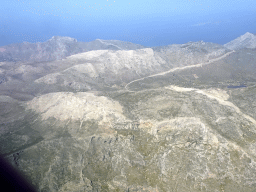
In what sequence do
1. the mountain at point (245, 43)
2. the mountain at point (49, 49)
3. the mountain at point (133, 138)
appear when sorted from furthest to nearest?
1. the mountain at point (49, 49)
2. the mountain at point (245, 43)
3. the mountain at point (133, 138)

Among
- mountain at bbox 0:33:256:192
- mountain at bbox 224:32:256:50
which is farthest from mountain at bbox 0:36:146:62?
mountain at bbox 224:32:256:50

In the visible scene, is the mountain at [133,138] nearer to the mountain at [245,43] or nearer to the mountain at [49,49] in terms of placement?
the mountain at [49,49]

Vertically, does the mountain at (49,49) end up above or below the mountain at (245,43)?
below

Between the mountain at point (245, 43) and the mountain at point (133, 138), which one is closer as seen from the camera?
the mountain at point (133, 138)

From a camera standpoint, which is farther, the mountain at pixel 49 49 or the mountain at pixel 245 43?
the mountain at pixel 49 49

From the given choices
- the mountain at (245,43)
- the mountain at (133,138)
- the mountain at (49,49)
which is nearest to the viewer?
the mountain at (133,138)

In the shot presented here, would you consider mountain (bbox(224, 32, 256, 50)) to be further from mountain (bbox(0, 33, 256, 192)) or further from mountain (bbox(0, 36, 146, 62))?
mountain (bbox(0, 36, 146, 62))

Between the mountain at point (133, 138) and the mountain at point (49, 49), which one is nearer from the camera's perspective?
the mountain at point (133, 138)

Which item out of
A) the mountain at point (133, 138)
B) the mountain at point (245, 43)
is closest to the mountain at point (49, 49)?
Result: the mountain at point (133, 138)

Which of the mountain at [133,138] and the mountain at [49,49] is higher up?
the mountain at [133,138]

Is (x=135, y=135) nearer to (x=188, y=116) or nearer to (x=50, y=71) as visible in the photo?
(x=188, y=116)

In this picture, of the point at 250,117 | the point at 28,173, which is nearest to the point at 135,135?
the point at 28,173
